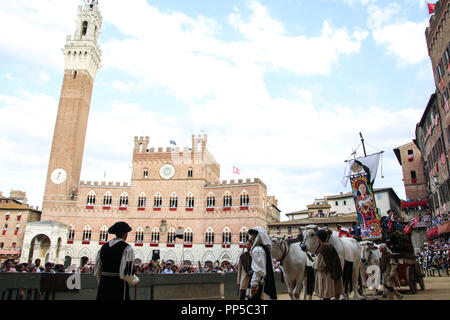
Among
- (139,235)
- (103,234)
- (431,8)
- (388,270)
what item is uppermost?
(431,8)

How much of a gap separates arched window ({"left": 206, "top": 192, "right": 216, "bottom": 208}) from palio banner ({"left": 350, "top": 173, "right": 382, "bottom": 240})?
2777 centimetres

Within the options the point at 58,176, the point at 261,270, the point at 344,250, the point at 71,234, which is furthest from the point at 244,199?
the point at 261,270

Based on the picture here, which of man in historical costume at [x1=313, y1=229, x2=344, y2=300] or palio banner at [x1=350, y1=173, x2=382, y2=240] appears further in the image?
palio banner at [x1=350, y1=173, x2=382, y2=240]

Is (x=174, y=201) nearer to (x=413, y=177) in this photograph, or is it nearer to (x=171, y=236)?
(x=171, y=236)

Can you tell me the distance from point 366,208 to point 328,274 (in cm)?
950

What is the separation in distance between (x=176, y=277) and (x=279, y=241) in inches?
207

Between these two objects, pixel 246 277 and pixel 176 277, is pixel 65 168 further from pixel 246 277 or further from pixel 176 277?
pixel 246 277

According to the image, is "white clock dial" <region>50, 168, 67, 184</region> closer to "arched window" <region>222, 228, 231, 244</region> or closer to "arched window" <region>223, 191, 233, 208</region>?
"arched window" <region>223, 191, 233, 208</region>

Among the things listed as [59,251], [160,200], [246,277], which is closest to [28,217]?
[59,251]

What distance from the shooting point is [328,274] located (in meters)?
6.21

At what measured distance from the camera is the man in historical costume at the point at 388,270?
27.9ft

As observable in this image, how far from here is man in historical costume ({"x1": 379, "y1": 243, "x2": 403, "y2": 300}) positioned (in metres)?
8.50

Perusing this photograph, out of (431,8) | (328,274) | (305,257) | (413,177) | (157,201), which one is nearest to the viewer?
(328,274)

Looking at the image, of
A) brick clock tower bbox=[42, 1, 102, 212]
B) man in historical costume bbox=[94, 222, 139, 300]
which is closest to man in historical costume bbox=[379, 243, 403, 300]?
man in historical costume bbox=[94, 222, 139, 300]
